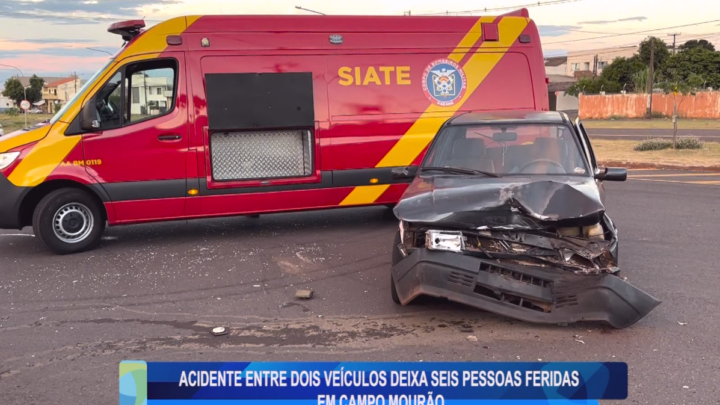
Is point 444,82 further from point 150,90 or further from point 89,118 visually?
point 89,118

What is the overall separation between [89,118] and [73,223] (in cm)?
127

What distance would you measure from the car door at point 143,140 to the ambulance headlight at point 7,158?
77cm

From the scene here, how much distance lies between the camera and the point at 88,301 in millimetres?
6340

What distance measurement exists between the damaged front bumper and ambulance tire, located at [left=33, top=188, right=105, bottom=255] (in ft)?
16.2

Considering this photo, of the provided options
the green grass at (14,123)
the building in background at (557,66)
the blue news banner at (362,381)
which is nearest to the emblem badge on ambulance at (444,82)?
the blue news banner at (362,381)

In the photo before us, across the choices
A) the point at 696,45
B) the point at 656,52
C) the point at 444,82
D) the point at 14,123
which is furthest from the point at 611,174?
the point at 696,45

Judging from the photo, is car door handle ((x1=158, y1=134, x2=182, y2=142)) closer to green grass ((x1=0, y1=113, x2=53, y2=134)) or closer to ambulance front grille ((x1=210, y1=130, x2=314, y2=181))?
ambulance front grille ((x1=210, y1=130, x2=314, y2=181))

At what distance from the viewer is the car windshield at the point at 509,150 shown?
6441mm

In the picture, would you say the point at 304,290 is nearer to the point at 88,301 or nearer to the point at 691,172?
the point at 88,301

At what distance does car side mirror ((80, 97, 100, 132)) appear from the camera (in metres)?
8.19

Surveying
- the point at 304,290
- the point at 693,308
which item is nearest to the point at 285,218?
the point at 304,290

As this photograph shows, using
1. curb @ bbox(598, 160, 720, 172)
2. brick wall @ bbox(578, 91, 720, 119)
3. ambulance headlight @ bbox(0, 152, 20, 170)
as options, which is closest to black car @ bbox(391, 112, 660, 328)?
ambulance headlight @ bbox(0, 152, 20, 170)

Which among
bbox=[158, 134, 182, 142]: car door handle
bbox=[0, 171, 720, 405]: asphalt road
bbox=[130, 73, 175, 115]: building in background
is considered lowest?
bbox=[0, 171, 720, 405]: asphalt road

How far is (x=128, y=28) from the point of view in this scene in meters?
8.72
